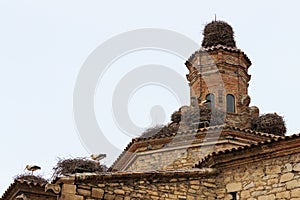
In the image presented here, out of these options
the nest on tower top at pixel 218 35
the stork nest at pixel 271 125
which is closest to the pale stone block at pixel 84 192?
the stork nest at pixel 271 125

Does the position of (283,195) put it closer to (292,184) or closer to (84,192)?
(292,184)

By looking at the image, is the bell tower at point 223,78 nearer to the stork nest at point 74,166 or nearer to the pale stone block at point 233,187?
the stork nest at point 74,166

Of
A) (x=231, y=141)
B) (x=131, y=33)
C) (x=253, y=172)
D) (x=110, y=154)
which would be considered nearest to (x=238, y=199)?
(x=253, y=172)

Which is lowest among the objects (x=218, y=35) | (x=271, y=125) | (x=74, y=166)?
(x=74, y=166)

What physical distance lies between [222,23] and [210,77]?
10.3 ft

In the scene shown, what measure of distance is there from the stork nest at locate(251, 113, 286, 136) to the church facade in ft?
0.10

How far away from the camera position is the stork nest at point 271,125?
17.2 m

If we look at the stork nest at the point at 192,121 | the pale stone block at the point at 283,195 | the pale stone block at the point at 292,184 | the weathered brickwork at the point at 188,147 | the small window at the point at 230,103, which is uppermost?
the small window at the point at 230,103

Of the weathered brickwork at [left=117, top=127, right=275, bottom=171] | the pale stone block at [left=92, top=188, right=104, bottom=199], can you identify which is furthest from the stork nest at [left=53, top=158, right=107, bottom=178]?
the pale stone block at [left=92, top=188, right=104, bottom=199]

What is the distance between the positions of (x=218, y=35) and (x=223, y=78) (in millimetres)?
2301

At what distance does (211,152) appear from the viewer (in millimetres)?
14773

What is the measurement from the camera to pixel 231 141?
15406mm

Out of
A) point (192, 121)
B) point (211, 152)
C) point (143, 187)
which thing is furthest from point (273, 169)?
point (192, 121)

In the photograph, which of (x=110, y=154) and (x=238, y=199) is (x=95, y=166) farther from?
(x=238, y=199)
